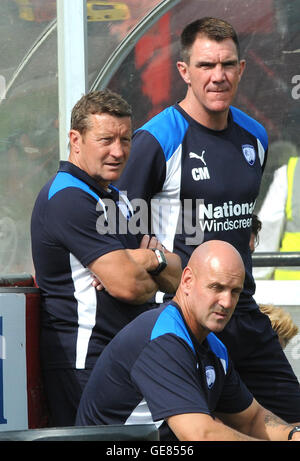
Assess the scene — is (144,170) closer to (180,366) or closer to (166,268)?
(166,268)

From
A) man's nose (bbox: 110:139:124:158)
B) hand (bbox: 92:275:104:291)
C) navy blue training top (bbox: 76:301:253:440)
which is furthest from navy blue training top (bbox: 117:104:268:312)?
navy blue training top (bbox: 76:301:253:440)

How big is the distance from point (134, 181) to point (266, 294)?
149 centimetres

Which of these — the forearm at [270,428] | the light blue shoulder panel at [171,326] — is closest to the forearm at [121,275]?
the light blue shoulder panel at [171,326]

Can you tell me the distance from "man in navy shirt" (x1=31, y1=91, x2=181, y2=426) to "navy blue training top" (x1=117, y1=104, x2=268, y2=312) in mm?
163

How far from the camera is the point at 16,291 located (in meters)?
3.46

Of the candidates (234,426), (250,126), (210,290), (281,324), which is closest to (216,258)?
(210,290)

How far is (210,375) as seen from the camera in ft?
10.4

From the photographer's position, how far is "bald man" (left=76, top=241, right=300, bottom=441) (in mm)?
2887

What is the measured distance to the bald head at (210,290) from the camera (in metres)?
3.12

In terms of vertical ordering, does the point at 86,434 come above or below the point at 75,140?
below

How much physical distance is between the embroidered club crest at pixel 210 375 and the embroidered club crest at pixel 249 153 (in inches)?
43.7

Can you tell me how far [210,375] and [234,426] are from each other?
326 mm
